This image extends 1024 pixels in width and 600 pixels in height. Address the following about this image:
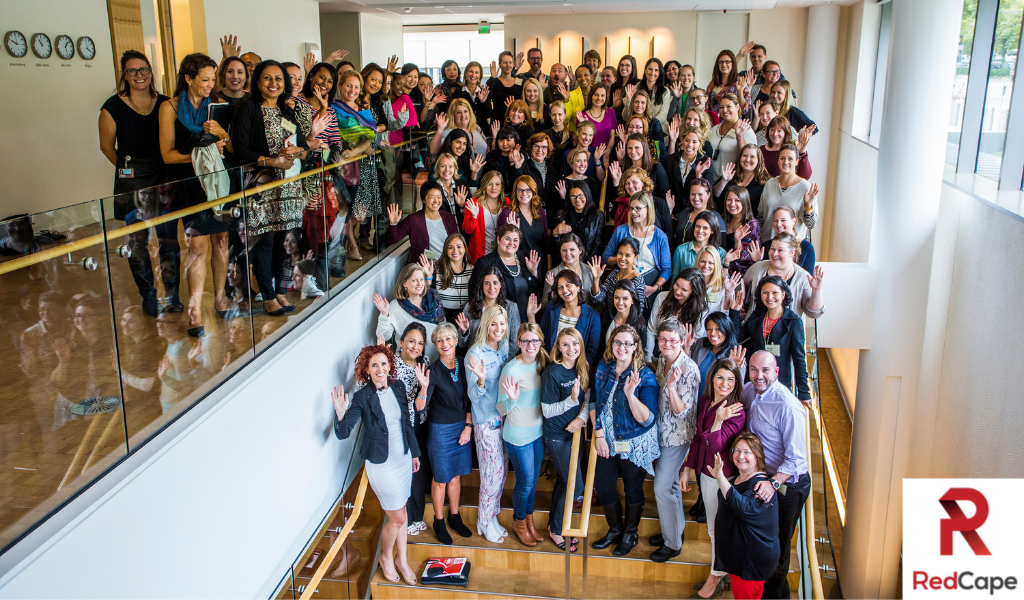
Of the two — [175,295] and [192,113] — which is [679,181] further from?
[175,295]

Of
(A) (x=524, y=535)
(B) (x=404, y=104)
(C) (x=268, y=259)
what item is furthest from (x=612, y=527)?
(B) (x=404, y=104)

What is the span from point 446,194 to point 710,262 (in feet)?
8.46

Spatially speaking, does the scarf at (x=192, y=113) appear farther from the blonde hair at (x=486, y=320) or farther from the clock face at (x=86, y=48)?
the clock face at (x=86, y=48)

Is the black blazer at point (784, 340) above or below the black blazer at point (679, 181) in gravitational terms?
below

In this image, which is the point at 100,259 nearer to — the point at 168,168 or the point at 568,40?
the point at 168,168

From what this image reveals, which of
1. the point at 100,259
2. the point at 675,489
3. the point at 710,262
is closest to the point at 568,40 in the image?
the point at 710,262

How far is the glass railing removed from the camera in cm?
294

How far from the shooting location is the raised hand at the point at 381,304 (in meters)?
6.33

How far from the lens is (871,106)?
12.7 meters

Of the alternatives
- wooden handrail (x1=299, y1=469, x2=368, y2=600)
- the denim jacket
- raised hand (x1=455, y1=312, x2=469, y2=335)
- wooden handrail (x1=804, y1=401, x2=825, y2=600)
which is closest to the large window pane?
wooden handrail (x1=804, y1=401, x2=825, y2=600)

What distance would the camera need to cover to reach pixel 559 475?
19.8 feet

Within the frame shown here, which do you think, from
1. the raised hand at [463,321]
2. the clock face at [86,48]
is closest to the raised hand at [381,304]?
the raised hand at [463,321]

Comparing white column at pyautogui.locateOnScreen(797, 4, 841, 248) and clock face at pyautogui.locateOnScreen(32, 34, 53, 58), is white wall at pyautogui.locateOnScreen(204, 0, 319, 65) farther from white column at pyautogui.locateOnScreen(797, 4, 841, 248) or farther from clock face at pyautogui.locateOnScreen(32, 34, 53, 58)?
white column at pyautogui.locateOnScreen(797, 4, 841, 248)

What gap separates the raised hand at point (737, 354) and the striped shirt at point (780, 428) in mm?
432
